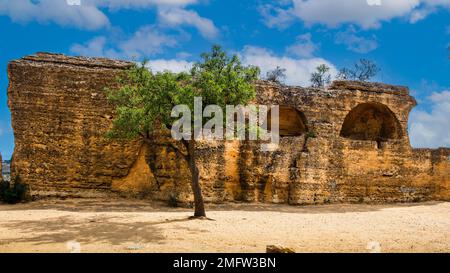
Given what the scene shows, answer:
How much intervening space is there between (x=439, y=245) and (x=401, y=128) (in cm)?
1268

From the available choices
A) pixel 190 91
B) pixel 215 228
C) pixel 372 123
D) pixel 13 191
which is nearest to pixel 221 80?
pixel 190 91

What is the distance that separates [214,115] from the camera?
13.9 meters

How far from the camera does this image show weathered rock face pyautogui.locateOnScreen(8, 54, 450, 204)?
17828mm

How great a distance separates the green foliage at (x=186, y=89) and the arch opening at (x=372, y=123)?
1082 centimetres

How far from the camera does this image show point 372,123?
23734mm

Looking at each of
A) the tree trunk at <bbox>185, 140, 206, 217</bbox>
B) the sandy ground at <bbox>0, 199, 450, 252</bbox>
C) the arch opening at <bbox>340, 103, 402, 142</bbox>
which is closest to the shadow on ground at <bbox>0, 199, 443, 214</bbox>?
the sandy ground at <bbox>0, 199, 450, 252</bbox>

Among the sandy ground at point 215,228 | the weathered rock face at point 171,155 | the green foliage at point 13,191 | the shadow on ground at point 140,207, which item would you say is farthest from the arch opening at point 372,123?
the green foliage at point 13,191

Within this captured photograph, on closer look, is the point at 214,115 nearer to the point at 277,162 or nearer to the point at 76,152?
the point at 277,162

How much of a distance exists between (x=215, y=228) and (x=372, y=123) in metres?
14.1

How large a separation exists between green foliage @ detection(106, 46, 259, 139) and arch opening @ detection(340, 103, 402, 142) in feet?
35.5

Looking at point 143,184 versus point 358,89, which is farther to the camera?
point 358,89

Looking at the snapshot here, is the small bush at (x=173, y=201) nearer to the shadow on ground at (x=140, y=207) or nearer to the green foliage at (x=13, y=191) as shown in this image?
the shadow on ground at (x=140, y=207)

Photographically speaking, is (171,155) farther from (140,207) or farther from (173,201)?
(140,207)
